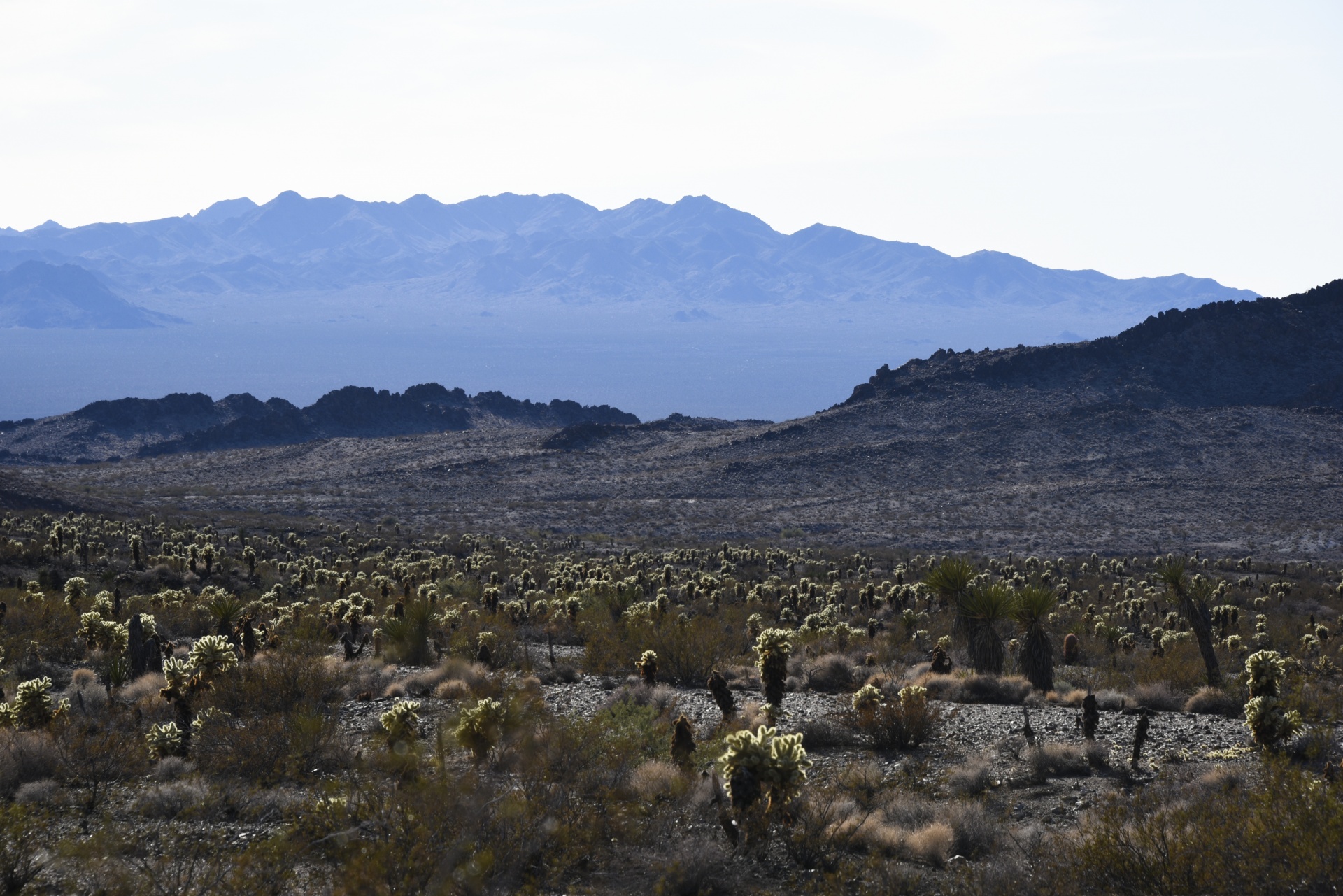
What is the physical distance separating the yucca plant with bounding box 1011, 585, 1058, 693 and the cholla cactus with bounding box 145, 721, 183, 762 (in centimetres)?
1352

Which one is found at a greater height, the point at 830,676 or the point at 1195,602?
the point at 1195,602

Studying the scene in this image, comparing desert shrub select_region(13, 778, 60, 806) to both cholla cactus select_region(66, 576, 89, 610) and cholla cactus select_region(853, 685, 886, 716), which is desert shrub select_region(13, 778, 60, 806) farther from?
cholla cactus select_region(66, 576, 89, 610)

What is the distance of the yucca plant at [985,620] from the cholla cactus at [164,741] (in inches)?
526

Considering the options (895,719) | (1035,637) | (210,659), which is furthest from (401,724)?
(1035,637)

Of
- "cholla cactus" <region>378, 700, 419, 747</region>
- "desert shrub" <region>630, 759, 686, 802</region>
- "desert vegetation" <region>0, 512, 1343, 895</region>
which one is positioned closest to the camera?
"desert vegetation" <region>0, 512, 1343, 895</region>

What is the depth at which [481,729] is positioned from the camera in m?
12.4

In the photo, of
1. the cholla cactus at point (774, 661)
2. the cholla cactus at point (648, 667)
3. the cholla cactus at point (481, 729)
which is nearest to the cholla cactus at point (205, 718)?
the cholla cactus at point (481, 729)

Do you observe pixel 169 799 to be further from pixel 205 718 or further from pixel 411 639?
pixel 411 639

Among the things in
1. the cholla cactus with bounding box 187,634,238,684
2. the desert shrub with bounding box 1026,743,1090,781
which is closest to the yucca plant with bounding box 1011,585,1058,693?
the desert shrub with bounding box 1026,743,1090,781

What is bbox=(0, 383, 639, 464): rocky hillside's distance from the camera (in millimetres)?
119312

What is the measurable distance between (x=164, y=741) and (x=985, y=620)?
45.2ft

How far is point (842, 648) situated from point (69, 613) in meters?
16.9

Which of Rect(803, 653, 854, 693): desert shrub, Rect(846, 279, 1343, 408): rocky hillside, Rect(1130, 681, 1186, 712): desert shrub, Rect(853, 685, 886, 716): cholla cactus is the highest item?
Rect(846, 279, 1343, 408): rocky hillside

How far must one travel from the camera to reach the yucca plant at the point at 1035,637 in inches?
704
